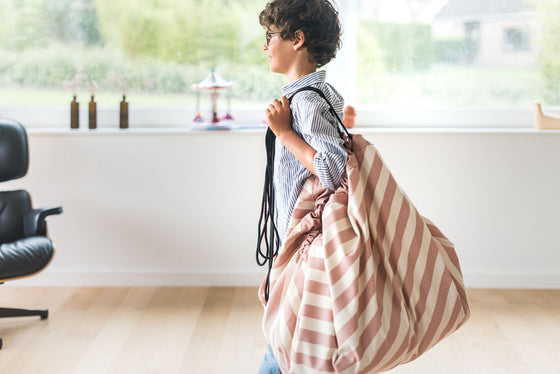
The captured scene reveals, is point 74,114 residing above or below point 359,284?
above

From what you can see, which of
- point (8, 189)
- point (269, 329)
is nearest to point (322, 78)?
point (269, 329)

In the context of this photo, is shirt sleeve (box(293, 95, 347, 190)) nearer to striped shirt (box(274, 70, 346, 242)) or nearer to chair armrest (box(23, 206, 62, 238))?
striped shirt (box(274, 70, 346, 242))

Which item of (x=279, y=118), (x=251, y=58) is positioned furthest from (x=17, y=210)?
(x=279, y=118)

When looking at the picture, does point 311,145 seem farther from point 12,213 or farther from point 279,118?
point 12,213

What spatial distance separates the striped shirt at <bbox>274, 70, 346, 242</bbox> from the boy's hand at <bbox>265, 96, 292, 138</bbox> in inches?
0.7

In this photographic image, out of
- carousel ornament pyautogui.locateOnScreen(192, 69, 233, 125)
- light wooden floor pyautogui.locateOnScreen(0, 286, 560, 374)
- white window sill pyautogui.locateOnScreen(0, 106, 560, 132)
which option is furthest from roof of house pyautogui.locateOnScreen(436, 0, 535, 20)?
light wooden floor pyautogui.locateOnScreen(0, 286, 560, 374)

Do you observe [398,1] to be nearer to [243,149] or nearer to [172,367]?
[243,149]

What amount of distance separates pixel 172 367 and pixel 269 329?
112 cm

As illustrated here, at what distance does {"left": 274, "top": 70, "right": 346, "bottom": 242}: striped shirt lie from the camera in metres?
1.58

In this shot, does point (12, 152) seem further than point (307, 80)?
Yes

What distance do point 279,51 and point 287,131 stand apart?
A: 0.70ft

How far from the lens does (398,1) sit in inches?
143

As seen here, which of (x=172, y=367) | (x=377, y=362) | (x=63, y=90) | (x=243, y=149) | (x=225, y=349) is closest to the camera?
(x=377, y=362)

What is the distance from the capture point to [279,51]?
171cm
